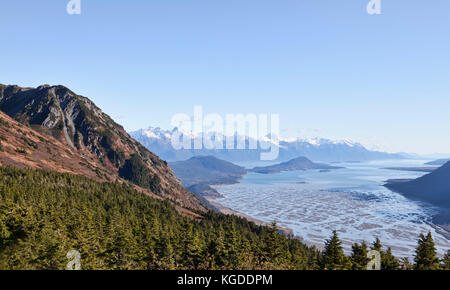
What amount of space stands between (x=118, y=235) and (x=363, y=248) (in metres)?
49.4

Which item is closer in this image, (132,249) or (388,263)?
(388,263)

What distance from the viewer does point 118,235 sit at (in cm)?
5444

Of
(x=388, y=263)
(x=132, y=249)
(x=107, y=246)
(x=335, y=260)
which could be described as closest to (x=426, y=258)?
(x=388, y=263)

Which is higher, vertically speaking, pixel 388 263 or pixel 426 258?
pixel 426 258

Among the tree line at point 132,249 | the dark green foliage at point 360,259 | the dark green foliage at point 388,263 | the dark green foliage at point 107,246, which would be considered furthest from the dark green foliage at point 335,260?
the dark green foliage at point 388,263

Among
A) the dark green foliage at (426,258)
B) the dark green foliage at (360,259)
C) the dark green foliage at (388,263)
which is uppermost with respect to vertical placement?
the dark green foliage at (426,258)

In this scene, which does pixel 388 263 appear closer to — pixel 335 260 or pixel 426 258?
pixel 426 258

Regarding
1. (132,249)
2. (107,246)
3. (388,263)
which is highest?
(107,246)

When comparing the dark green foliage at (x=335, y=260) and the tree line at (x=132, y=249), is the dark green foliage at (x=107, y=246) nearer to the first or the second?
the tree line at (x=132, y=249)

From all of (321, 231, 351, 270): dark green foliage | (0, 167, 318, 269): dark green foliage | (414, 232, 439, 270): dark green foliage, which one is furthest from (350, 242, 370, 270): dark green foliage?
(0, 167, 318, 269): dark green foliage

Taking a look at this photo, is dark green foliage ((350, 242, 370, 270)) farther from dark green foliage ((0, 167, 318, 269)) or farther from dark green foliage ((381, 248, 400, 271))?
dark green foliage ((0, 167, 318, 269))
